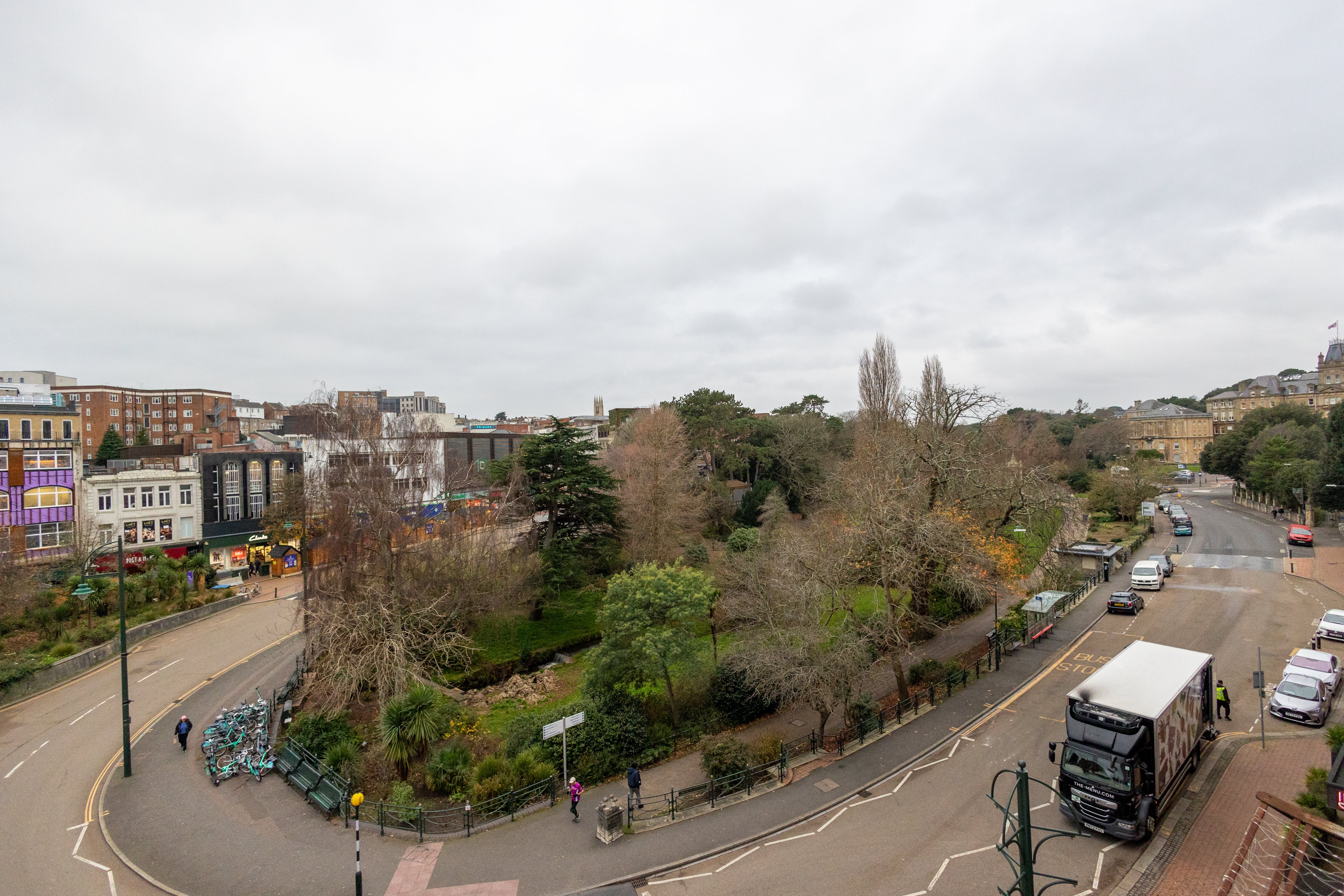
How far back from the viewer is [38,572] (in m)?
30.8

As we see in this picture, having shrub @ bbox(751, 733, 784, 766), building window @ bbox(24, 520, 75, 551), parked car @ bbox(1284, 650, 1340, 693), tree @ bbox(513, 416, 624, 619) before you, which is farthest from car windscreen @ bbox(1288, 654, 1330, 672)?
building window @ bbox(24, 520, 75, 551)

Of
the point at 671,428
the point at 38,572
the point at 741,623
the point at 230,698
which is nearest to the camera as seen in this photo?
the point at 230,698

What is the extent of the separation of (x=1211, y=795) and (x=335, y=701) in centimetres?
2506

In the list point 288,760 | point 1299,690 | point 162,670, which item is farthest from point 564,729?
point 162,670

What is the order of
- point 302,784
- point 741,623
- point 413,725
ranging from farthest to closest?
point 741,623, point 413,725, point 302,784

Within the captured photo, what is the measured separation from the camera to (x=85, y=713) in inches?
856

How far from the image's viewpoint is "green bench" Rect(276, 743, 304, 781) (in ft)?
56.5

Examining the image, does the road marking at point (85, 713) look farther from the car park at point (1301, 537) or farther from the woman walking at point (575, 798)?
the car park at point (1301, 537)

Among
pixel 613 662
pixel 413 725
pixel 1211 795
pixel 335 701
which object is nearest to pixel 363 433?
pixel 335 701

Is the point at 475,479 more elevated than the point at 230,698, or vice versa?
the point at 475,479

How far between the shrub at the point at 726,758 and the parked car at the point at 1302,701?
15588 mm

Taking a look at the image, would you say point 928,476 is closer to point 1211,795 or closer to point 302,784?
point 1211,795

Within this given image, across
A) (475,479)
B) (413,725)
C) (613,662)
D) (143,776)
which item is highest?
(475,479)

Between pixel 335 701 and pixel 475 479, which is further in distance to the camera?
pixel 475 479
